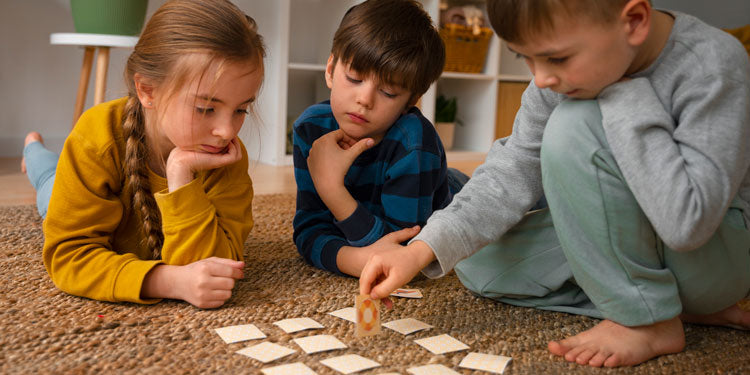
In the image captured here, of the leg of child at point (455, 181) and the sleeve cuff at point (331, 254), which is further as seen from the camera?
the leg of child at point (455, 181)

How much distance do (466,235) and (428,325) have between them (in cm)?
14

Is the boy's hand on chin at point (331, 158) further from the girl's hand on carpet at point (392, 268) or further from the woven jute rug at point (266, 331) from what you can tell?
the girl's hand on carpet at point (392, 268)

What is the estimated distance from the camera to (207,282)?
988 mm

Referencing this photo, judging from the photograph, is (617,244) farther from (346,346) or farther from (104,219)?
(104,219)

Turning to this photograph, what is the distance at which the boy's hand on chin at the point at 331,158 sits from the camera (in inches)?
47.8

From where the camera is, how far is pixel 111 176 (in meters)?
1.05

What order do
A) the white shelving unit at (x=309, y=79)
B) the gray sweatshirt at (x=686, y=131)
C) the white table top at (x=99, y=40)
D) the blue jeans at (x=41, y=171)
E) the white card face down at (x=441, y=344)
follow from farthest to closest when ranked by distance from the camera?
the white shelving unit at (x=309, y=79) < the white table top at (x=99, y=40) < the blue jeans at (x=41, y=171) < the white card face down at (x=441, y=344) < the gray sweatshirt at (x=686, y=131)

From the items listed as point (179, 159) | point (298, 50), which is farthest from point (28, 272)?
point (298, 50)

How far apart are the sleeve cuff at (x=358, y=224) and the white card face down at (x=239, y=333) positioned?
0.34 m

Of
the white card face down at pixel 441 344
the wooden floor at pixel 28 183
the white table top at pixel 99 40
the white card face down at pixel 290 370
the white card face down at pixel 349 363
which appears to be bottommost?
the wooden floor at pixel 28 183

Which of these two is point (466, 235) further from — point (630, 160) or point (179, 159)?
point (179, 159)

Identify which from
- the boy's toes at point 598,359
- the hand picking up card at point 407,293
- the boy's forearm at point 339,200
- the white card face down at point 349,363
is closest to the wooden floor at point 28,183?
the boy's forearm at point 339,200

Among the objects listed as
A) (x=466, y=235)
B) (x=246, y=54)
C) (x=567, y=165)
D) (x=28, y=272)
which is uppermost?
(x=246, y=54)

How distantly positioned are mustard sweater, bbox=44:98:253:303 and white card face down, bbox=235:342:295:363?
0.81 ft
